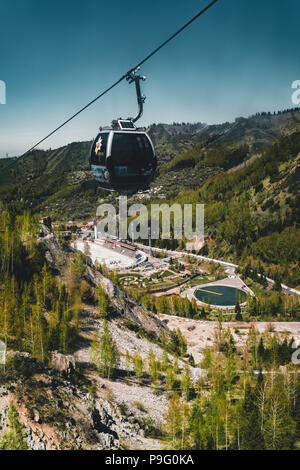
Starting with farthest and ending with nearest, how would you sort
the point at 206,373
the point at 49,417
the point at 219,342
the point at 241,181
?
the point at 241,181 < the point at 219,342 < the point at 206,373 < the point at 49,417

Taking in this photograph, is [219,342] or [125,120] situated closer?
[125,120]

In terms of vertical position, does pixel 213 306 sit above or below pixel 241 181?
below

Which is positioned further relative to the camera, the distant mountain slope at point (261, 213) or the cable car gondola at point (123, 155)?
the distant mountain slope at point (261, 213)

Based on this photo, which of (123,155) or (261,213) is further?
(261,213)

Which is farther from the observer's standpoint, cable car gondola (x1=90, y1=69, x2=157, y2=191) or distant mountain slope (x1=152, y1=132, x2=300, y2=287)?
distant mountain slope (x1=152, y1=132, x2=300, y2=287)

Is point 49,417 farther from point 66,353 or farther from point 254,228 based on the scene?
point 254,228

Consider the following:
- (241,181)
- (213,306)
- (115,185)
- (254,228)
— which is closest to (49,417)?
(115,185)

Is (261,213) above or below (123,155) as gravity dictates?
below
